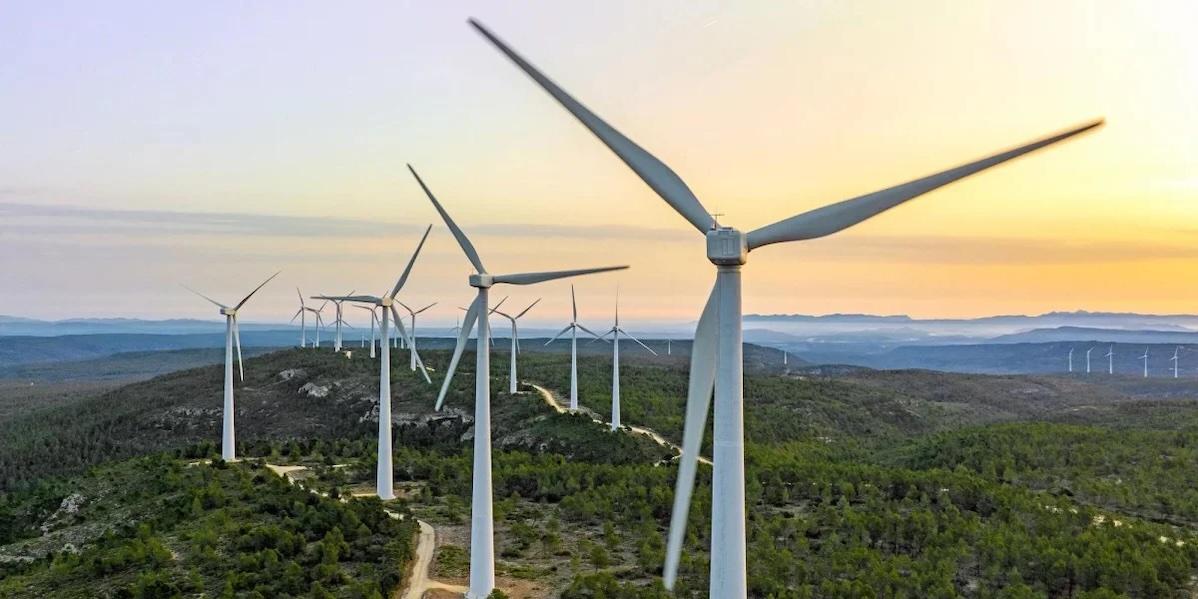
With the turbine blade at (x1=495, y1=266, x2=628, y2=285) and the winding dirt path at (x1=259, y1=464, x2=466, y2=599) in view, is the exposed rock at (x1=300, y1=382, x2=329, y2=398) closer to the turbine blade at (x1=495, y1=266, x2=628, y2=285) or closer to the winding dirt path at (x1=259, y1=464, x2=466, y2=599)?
the winding dirt path at (x1=259, y1=464, x2=466, y2=599)

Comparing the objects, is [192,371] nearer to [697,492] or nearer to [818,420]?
[818,420]

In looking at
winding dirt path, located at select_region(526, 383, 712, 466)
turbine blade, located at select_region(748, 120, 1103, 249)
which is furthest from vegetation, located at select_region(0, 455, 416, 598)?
winding dirt path, located at select_region(526, 383, 712, 466)

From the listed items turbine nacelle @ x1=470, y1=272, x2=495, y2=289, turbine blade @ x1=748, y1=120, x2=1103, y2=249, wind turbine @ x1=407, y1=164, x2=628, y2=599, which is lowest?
wind turbine @ x1=407, y1=164, x2=628, y2=599

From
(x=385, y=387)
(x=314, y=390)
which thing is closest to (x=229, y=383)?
(x=385, y=387)

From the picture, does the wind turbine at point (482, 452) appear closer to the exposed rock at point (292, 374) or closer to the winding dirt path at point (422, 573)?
the winding dirt path at point (422, 573)

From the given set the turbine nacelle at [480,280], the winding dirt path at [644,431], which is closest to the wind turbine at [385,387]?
the turbine nacelle at [480,280]

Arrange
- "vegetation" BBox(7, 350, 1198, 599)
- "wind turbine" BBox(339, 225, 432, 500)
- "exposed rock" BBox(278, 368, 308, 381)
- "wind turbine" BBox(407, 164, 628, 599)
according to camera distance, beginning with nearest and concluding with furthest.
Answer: "wind turbine" BBox(407, 164, 628, 599), "vegetation" BBox(7, 350, 1198, 599), "wind turbine" BBox(339, 225, 432, 500), "exposed rock" BBox(278, 368, 308, 381)
